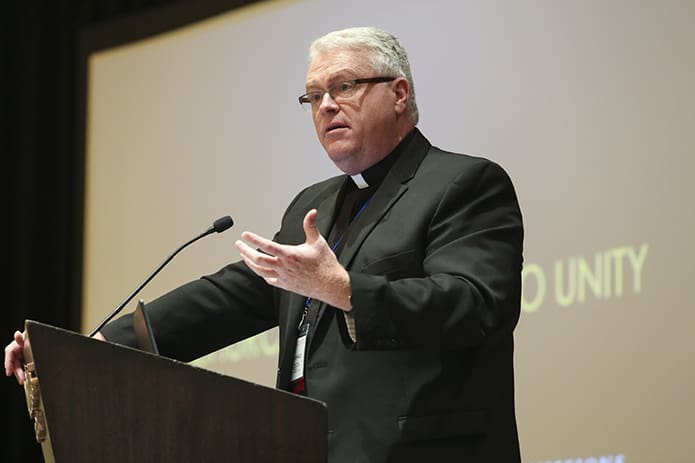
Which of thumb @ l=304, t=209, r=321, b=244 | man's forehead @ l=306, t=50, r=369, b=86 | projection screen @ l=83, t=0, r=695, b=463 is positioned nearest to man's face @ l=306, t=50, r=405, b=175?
man's forehead @ l=306, t=50, r=369, b=86

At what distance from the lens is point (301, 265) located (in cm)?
198

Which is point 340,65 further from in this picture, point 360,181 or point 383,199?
point 383,199

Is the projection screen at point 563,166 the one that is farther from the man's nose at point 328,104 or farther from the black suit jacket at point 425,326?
the man's nose at point 328,104

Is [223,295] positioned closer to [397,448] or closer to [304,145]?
[397,448]

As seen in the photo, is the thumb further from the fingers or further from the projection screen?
the projection screen

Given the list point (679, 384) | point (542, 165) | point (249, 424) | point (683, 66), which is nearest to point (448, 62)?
point (542, 165)

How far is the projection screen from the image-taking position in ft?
10.4

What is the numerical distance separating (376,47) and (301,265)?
1.03 metres

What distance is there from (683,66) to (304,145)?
1616 mm

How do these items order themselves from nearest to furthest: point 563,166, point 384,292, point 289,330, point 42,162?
1. point 384,292
2. point 289,330
3. point 563,166
4. point 42,162

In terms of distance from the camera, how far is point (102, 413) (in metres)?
1.86

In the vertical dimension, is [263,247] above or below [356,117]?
below

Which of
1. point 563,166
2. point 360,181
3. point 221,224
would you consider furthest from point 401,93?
point 563,166

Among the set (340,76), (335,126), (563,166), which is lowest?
(563,166)
